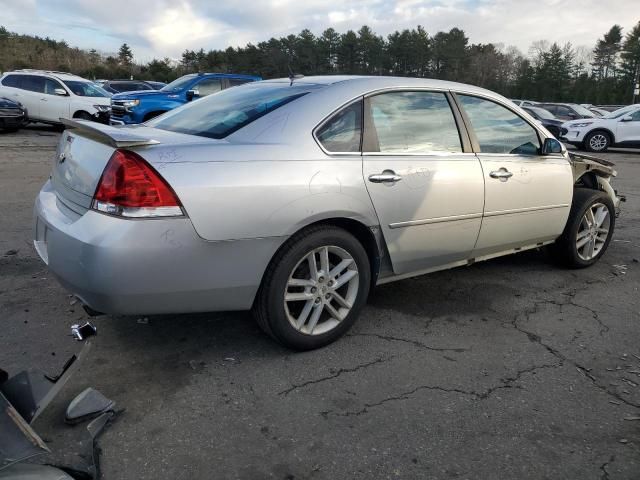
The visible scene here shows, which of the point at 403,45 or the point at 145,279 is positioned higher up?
the point at 403,45

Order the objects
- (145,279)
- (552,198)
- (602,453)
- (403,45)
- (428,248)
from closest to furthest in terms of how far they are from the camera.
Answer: (602,453), (145,279), (428,248), (552,198), (403,45)

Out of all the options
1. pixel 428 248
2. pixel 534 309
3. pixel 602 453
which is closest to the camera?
pixel 602 453

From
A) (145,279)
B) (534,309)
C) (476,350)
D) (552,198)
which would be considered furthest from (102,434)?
(552,198)

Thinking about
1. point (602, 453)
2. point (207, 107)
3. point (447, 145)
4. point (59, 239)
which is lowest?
point (602, 453)

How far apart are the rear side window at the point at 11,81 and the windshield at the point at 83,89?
1509 mm

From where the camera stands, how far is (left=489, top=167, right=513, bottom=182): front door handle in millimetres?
3862

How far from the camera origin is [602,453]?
2.38 m

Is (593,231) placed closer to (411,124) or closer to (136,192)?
(411,124)

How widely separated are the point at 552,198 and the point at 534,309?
3.22ft

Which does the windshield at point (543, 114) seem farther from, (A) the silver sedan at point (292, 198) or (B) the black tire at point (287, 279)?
(B) the black tire at point (287, 279)

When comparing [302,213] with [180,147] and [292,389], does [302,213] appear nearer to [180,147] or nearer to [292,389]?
[180,147]

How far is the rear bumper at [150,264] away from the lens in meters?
2.50

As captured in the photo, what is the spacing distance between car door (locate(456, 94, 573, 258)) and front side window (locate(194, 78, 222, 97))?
1110 cm

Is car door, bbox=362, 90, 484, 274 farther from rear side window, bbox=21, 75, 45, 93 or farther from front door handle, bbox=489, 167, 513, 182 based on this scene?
rear side window, bbox=21, 75, 45, 93
